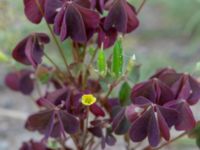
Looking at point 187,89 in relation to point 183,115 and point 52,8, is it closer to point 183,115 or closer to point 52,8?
point 183,115

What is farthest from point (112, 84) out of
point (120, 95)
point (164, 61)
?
point (164, 61)

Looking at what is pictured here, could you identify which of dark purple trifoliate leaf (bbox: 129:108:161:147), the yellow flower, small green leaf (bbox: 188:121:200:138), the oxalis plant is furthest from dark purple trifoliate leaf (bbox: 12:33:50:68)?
small green leaf (bbox: 188:121:200:138)

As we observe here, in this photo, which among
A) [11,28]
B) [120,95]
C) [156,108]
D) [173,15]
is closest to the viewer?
[156,108]

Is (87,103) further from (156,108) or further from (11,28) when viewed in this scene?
(11,28)

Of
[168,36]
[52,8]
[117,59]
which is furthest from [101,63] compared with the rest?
[168,36]

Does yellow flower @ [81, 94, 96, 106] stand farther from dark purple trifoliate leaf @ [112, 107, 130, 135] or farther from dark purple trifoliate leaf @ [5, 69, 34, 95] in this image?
dark purple trifoliate leaf @ [5, 69, 34, 95]

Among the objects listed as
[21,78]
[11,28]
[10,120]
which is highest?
[21,78]
